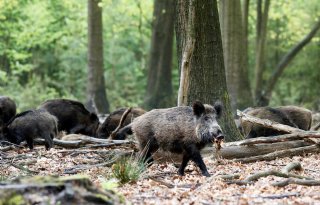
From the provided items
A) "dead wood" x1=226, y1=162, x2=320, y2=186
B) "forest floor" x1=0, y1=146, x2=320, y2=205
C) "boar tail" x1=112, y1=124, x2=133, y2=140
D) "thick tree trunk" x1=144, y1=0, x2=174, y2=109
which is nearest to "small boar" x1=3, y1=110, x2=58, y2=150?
"forest floor" x1=0, y1=146, x2=320, y2=205

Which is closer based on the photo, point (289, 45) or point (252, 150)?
point (252, 150)

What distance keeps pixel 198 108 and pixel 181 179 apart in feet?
4.24

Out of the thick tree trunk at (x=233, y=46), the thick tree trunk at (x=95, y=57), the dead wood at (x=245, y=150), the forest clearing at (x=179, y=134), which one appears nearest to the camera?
the forest clearing at (x=179, y=134)

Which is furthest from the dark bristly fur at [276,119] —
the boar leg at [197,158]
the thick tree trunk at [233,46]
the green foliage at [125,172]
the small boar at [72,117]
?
the green foliage at [125,172]

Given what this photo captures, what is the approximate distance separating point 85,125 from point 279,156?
7.48 meters

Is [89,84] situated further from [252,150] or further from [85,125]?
[252,150]

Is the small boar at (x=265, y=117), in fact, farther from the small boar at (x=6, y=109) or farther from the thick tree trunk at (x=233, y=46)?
the small boar at (x=6, y=109)

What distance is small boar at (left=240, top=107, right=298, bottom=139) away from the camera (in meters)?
13.6

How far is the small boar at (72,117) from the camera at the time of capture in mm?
16797

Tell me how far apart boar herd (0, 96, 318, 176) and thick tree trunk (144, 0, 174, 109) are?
829 centimetres

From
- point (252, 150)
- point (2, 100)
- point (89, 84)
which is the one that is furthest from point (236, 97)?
point (252, 150)

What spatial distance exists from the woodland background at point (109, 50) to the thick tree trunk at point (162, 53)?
19.2 feet

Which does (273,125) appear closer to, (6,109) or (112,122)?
(112,122)

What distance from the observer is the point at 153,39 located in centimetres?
2558
